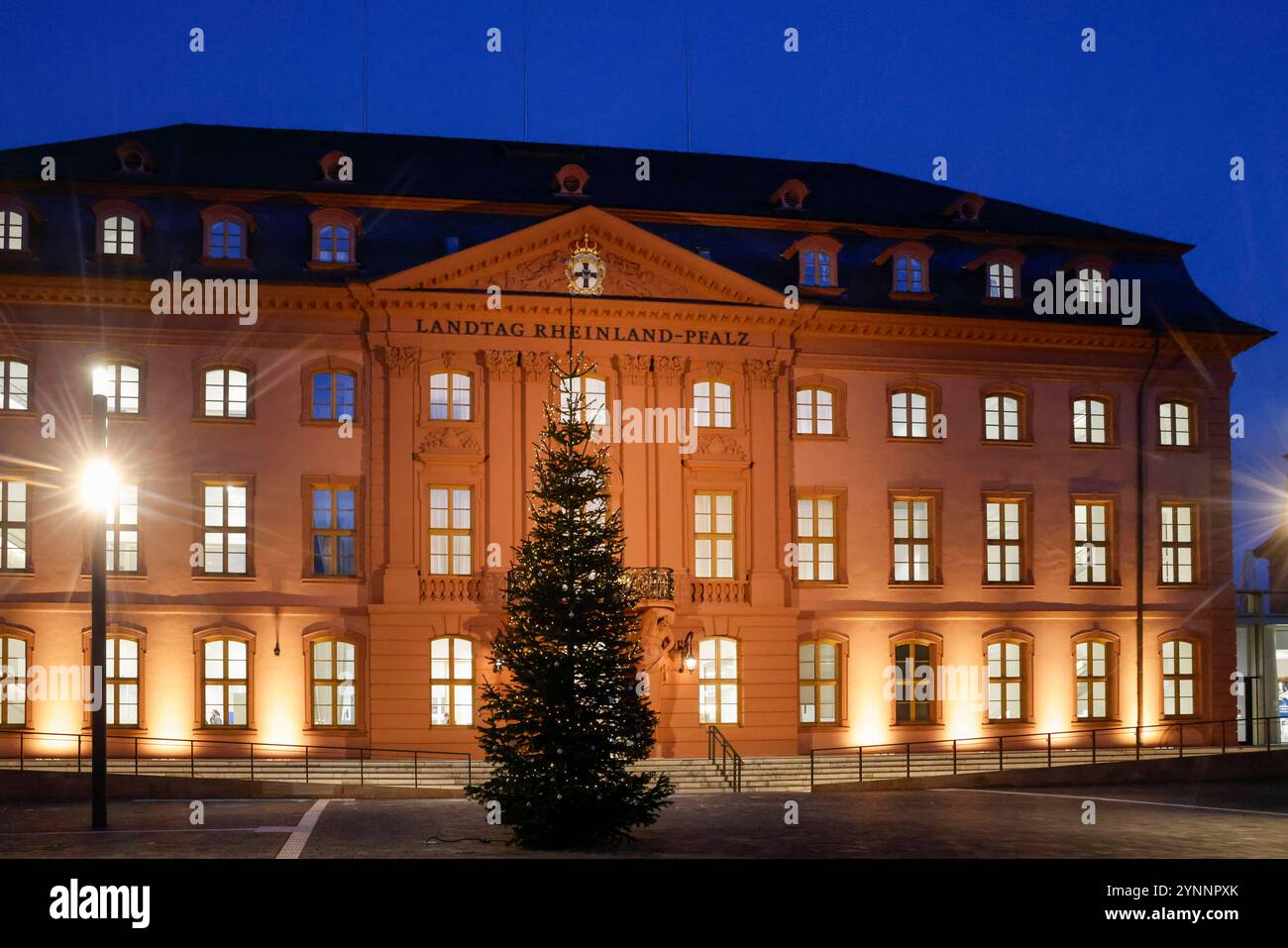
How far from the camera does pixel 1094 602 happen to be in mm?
38469

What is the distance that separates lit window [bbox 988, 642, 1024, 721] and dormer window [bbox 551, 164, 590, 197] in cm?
1553

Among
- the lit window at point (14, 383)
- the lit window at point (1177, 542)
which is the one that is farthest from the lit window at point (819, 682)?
the lit window at point (14, 383)

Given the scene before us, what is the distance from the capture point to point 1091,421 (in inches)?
1542

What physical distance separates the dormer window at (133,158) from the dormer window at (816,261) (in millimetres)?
15971

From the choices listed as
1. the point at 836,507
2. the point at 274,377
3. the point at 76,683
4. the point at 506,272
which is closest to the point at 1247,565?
the point at 836,507

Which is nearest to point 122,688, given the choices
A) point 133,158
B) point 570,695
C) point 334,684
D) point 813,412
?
point 334,684

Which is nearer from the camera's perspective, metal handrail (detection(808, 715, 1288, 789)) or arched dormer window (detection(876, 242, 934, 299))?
metal handrail (detection(808, 715, 1288, 789))

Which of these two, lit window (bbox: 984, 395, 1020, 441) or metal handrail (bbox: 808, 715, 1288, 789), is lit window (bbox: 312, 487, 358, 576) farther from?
lit window (bbox: 984, 395, 1020, 441)

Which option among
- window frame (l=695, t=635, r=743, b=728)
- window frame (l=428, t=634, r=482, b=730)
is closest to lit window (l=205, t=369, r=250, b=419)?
window frame (l=428, t=634, r=482, b=730)

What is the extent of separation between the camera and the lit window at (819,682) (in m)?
36.4

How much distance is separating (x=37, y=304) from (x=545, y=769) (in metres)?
20.5

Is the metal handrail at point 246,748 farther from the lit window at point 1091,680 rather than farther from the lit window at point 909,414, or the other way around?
the lit window at point 1091,680

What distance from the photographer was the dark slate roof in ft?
116

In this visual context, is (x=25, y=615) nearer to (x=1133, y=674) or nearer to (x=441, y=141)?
(x=441, y=141)
